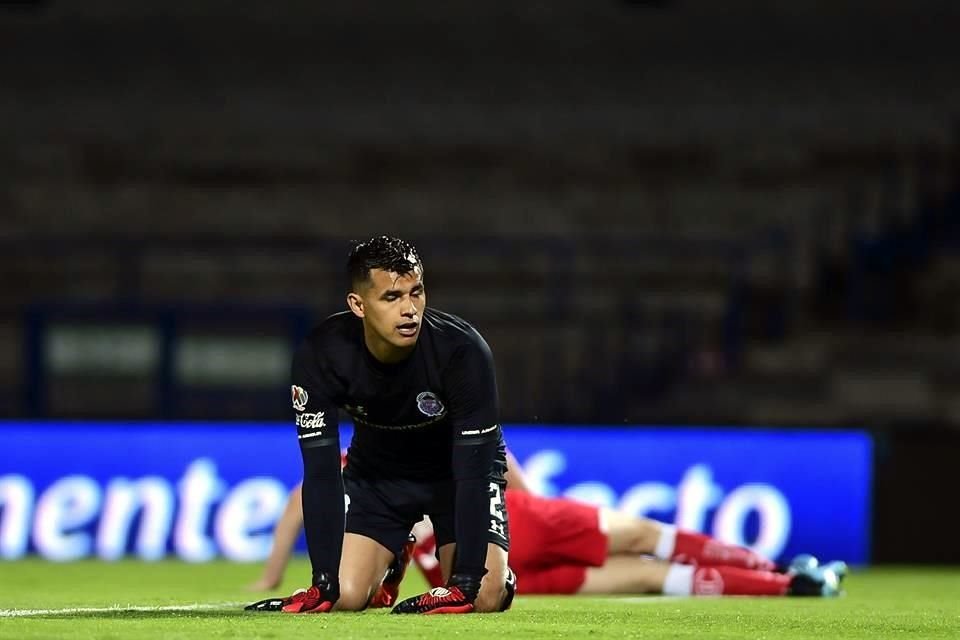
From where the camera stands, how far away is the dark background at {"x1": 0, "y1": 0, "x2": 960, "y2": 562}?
15.4 metres

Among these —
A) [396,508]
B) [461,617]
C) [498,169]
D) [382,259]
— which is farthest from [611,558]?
[498,169]

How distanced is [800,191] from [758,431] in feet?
17.9

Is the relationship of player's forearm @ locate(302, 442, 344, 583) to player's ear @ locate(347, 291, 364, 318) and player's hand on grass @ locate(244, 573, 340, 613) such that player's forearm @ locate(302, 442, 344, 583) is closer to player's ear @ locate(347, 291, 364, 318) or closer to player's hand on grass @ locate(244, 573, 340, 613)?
player's hand on grass @ locate(244, 573, 340, 613)

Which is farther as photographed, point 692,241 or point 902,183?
point 902,183

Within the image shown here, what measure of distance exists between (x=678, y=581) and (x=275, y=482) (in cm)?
382

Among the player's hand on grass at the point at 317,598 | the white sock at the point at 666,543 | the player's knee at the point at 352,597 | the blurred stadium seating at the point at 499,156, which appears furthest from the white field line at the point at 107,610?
the blurred stadium seating at the point at 499,156

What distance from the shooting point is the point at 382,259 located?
6383 mm

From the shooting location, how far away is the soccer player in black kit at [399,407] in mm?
6434

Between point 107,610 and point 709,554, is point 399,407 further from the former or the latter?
point 709,554

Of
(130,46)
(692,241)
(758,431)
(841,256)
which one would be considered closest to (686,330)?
(692,241)

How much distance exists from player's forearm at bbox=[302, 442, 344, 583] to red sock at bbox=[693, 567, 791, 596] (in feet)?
8.37

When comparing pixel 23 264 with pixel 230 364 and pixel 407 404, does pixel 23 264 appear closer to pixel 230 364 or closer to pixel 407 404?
pixel 230 364

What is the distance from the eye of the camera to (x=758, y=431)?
1186 centimetres

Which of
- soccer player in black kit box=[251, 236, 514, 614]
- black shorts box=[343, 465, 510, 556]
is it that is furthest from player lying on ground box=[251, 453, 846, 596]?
soccer player in black kit box=[251, 236, 514, 614]
